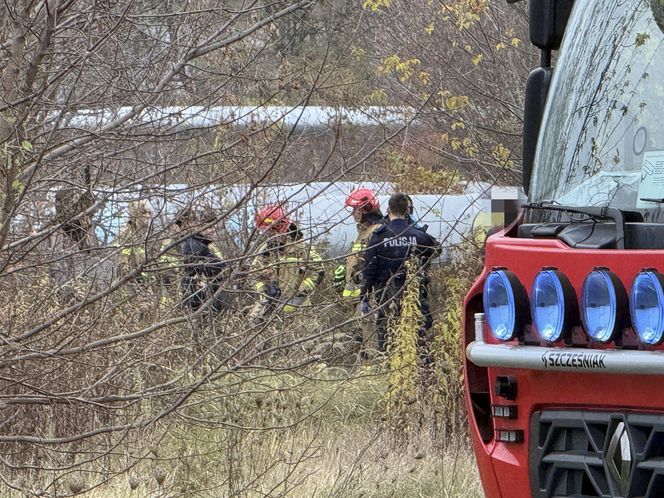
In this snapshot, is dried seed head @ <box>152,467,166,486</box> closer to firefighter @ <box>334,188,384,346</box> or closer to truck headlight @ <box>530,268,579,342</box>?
firefighter @ <box>334,188,384,346</box>

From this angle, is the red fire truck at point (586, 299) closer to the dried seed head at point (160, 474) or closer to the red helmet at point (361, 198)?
the dried seed head at point (160, 474)

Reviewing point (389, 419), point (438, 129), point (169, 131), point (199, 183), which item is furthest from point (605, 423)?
point (438, 129)

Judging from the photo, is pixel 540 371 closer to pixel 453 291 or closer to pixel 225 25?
pixel 225 25

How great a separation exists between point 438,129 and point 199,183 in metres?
6.90

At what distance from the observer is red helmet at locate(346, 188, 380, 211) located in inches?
239

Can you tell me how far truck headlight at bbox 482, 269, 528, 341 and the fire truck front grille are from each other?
0.89 ft

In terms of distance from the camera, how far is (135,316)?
6.43 metres

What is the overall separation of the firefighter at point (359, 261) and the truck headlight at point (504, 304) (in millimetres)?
2055

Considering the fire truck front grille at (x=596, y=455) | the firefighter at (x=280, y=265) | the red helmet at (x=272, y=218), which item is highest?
the red helmet at (x=272, y=218)

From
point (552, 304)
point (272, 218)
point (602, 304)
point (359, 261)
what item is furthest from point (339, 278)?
point (602, 304)

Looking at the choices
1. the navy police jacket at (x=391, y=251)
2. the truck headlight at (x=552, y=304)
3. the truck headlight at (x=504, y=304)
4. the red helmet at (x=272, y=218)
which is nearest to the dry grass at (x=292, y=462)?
the red helmet at (x=272, y=218)

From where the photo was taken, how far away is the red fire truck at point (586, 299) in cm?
317

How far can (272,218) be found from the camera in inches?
221

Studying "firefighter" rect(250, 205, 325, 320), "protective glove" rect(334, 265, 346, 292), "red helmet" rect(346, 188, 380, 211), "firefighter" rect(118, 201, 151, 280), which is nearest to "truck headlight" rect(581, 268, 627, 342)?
"firefighter" rect(250, 205, 325, 320)
